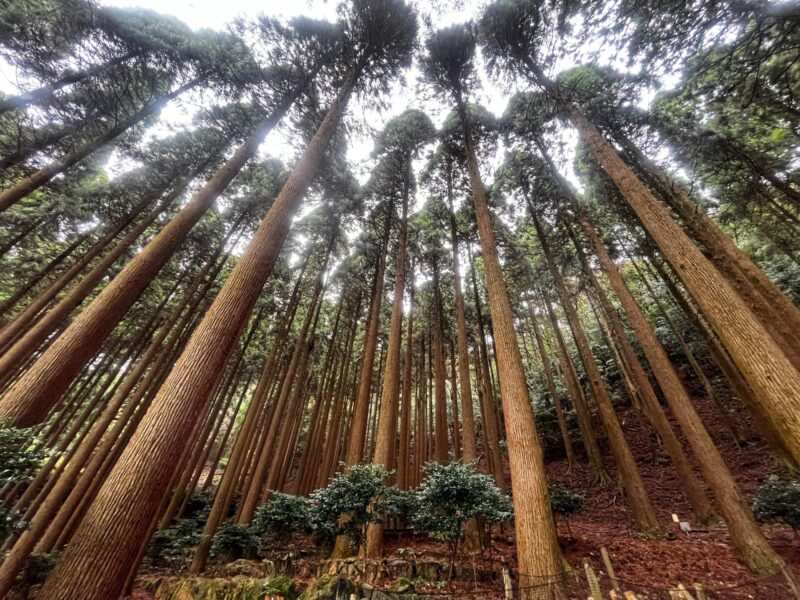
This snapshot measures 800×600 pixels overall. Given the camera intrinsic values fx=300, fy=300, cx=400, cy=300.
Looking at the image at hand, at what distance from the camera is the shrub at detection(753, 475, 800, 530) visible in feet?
19.2

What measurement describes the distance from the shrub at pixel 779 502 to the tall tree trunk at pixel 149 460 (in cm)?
1069

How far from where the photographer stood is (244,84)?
358 inches

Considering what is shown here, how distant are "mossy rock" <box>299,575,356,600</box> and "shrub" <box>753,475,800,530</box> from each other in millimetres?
8402

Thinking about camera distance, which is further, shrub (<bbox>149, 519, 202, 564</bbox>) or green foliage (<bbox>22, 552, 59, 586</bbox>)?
shrub (<bbox>149, 519, 202, 564</bbox>)

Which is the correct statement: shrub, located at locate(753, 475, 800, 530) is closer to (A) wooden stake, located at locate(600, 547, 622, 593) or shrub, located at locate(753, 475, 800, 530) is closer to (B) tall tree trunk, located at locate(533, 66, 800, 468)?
(B) tall tree trunk, located at locate(533, 66, 800, 468)

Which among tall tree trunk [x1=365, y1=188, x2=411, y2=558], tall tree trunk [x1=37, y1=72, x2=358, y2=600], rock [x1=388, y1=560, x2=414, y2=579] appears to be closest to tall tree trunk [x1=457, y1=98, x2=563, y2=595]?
rock [x1=388, y1=560, x2=414, y2=579]

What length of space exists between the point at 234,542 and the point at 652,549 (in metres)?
10.7

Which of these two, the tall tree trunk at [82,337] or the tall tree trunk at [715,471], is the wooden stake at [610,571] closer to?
the tall tree trunk at [715,471]

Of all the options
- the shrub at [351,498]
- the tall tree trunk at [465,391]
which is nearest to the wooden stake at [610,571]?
the tall tree trunk at [465,391]

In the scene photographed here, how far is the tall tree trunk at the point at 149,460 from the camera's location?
107 inches

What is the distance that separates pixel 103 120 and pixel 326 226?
7.40 m

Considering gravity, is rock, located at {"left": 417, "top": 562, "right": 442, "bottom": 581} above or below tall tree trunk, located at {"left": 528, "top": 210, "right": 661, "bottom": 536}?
below

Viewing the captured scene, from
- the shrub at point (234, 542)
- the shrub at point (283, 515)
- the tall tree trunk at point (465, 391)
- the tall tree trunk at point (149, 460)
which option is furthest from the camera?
the shrub at point (234, 542)

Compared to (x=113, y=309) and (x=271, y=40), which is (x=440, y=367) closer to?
(x=113, y=309)
